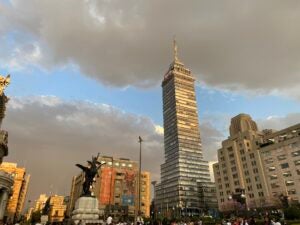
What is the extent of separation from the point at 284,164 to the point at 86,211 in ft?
256

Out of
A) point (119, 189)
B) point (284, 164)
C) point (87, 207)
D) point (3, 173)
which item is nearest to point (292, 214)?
point (284, 164)

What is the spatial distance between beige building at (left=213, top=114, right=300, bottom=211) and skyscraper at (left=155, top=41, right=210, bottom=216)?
126 feet

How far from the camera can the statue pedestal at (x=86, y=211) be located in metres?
30.6

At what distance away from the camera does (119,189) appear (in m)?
125

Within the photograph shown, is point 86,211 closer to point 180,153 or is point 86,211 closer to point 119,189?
point 119,189

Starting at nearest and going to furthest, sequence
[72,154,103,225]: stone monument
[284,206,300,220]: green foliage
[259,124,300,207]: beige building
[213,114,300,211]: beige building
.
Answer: [72,154,103,225]: stone monument
[284,206,300,220]: green foliage
[259,124,300,207]: beige building
[213,114,300,211]: beige building

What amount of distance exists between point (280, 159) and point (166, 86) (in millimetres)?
117859

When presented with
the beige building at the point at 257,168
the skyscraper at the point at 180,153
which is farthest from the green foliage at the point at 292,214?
the skyscraper at the point at 180,153

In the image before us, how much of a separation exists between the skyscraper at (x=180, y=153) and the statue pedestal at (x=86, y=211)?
109989 millimetres

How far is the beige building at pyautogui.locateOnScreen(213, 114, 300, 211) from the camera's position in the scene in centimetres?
8650

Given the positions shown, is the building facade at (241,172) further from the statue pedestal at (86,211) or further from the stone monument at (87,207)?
the statue pedestal at (86,211)

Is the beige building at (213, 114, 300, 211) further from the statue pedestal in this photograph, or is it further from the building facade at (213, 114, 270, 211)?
the statue pedestal

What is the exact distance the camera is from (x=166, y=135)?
7126 inches

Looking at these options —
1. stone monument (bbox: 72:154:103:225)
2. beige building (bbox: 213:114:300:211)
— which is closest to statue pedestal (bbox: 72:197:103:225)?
stone monument (bbox: 72:154:103:225)
